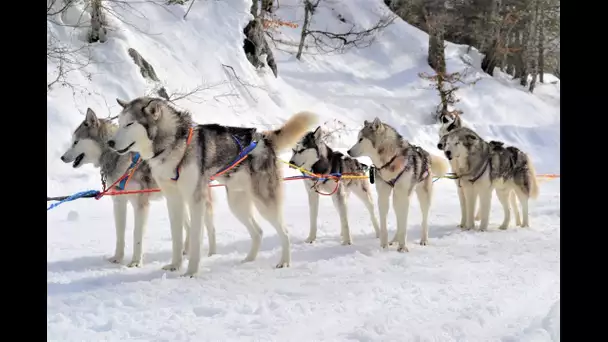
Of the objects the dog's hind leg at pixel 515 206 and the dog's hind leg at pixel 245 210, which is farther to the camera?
the dog's hind leg at pixel 515 206

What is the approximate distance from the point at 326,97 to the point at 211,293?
13535 mm

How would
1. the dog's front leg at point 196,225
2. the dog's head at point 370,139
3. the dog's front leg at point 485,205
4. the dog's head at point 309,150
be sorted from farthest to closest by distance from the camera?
the dog's front leg at point 485,205 → the dog's head at point 309,150 → the dog's head at point 370,139 → the dog's front leg at point 196,225

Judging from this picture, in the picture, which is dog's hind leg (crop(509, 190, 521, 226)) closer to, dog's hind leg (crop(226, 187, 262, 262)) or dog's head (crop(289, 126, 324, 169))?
dog's head (crop(289, 126, 324, 169))

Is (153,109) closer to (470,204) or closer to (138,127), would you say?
(138,127)

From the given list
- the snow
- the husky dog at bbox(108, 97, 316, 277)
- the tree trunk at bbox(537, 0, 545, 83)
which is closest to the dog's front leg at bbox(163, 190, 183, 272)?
the husky dog at bbox(108, 97, 316, 277)

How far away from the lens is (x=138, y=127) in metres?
4.05

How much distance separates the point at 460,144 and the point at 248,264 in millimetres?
3934

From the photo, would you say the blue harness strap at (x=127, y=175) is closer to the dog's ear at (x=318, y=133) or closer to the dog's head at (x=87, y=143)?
the dog's head at (x=87, y=143)

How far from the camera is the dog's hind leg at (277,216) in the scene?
4766 millimetres

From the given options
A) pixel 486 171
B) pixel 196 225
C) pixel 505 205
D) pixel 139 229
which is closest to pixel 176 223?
pixel 196 225

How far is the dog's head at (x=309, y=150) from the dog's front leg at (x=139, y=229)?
220 cm

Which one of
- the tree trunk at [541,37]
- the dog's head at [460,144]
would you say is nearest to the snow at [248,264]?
the dog's head at [460,144]
